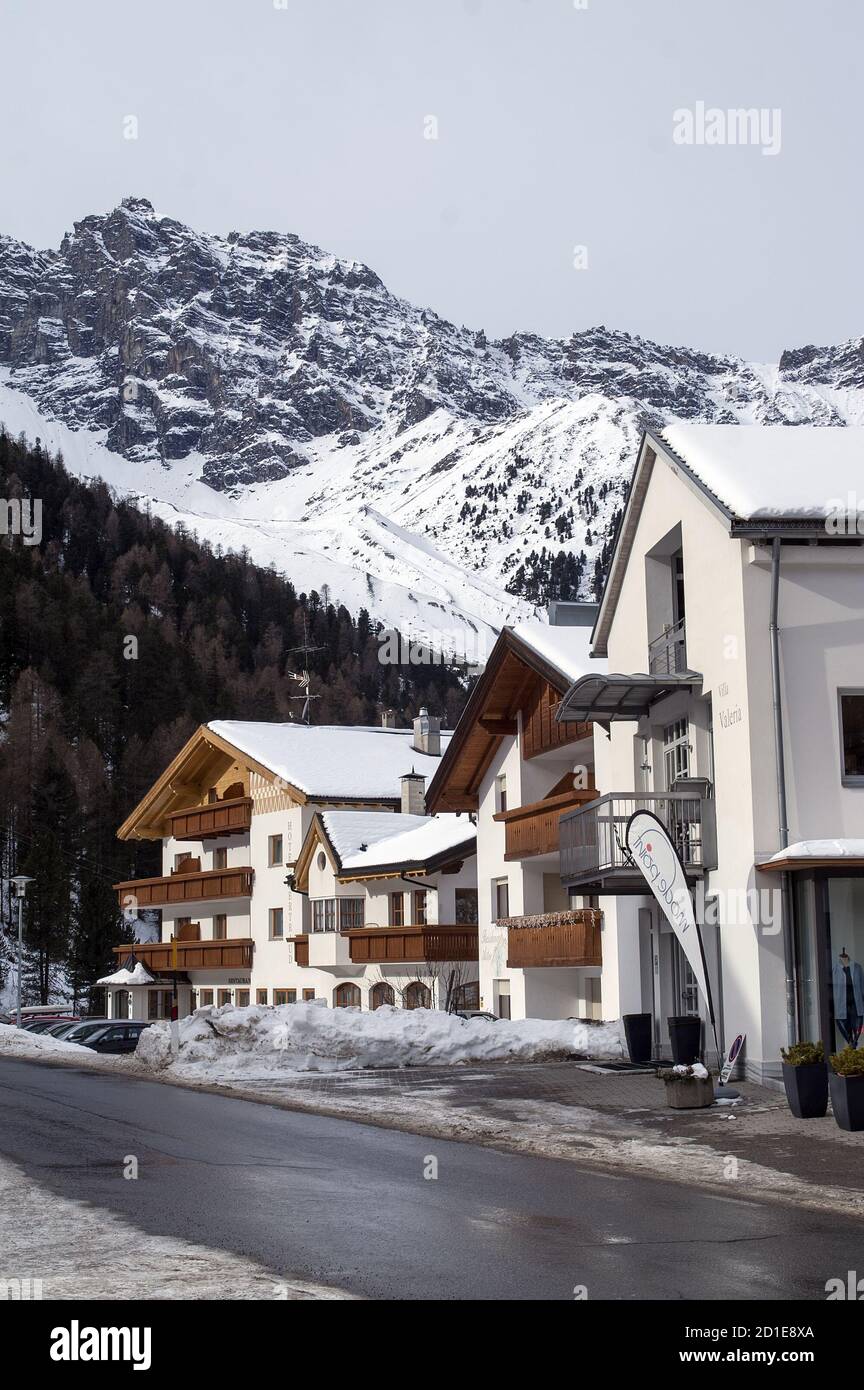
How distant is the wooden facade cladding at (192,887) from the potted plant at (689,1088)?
40236 millimetres

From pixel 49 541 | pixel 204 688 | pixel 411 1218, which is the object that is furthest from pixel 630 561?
pixel 49 541

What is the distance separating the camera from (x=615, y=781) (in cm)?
3123

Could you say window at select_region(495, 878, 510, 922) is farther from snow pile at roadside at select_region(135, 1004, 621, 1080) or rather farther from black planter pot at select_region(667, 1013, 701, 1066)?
black planter pot at select_region(667, 1013, 701, 1066)

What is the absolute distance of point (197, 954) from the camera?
62531 mm

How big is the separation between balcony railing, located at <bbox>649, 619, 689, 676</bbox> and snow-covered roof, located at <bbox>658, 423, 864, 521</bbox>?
120 inches

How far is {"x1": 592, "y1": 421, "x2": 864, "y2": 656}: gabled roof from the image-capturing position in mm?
22844

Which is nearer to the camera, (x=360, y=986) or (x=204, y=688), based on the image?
(x=360, y=986)

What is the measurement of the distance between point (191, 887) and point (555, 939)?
3090 cm

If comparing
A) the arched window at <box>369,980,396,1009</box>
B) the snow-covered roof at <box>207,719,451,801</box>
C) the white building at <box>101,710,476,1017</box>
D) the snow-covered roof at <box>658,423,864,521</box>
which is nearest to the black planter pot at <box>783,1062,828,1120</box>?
the snow-covered roof at <box>658,423,864,521</box>

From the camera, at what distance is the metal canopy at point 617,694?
26.1m

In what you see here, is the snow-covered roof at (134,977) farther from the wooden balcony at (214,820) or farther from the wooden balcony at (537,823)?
the wooden balcony at (537,823)

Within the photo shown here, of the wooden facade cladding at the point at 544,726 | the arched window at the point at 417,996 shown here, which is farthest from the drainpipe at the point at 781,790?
the arched window at the point at 417,996
